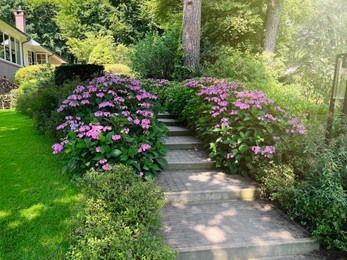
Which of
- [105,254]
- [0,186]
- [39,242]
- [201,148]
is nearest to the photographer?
[105,254]

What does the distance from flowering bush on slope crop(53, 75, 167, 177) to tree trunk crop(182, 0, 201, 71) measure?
5.37 meters

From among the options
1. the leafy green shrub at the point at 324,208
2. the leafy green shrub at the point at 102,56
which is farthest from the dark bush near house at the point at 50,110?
the leafy green shrub at the point at 102,56

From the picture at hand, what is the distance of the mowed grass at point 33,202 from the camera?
2420 millimetres

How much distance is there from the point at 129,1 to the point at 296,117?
2712cm

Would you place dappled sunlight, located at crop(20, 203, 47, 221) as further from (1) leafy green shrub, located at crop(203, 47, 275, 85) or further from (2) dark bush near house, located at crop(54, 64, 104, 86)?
Answer: (1) leafy green shrub, located at crop(203, 47, 275, 85)

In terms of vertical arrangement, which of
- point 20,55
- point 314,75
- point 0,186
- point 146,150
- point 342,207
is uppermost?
point 20,55

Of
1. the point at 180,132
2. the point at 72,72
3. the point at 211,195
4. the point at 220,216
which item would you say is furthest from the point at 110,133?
the point at 72,72

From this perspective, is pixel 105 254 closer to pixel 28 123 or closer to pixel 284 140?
pixel 284 140

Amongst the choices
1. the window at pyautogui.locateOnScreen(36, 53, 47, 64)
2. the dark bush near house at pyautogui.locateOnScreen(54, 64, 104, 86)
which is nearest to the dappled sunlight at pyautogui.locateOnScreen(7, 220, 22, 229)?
the dark bush near house at pyautogui.locateOnScreen(54, 64, 104, 86)

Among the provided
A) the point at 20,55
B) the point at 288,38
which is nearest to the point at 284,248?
the point at 288,38

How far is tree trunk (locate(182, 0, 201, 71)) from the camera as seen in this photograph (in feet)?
29.9

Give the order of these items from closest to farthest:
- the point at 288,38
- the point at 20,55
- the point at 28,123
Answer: the point at 28,123 < the point at 288,38 < the point at 20,55

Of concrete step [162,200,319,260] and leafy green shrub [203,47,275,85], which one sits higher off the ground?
leafy green shrub [203,47,275,85]

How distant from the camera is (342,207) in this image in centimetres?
253
